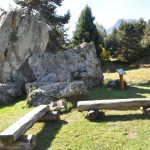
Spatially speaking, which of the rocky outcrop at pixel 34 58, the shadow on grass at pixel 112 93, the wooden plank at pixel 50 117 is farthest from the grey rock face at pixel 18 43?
the wooden plank at pixel 50 117

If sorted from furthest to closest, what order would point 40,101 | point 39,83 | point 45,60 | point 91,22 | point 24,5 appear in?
point 91,22 < point 24,5 < point 45,60 < point 39,83 < point 40,101

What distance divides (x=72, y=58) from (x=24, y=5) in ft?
48.0

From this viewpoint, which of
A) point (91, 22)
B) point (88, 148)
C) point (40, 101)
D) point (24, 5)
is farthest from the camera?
point (91, 22)

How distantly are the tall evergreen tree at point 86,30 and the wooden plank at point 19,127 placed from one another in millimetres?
33380

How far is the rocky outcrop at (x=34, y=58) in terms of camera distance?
18281 millimetres

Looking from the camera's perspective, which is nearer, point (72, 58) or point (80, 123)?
point (80, 123)

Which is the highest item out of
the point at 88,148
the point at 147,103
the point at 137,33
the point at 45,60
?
the point at 137,33

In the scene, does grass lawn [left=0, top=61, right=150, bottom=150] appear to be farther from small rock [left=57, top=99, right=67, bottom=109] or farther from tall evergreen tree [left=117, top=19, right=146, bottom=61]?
tall evergreen tree [left=117, top=19, right=146, bottom=61]

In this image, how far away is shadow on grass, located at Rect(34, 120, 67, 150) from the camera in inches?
396

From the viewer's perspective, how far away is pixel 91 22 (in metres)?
46.7

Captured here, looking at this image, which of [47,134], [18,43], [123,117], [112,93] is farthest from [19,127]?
[18,43]

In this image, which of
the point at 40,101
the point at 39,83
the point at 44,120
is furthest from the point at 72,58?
the point at 44,120

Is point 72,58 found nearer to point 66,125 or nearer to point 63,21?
point 66,125

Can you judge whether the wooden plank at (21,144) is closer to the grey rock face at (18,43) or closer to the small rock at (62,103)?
the small rock at (62,103)
